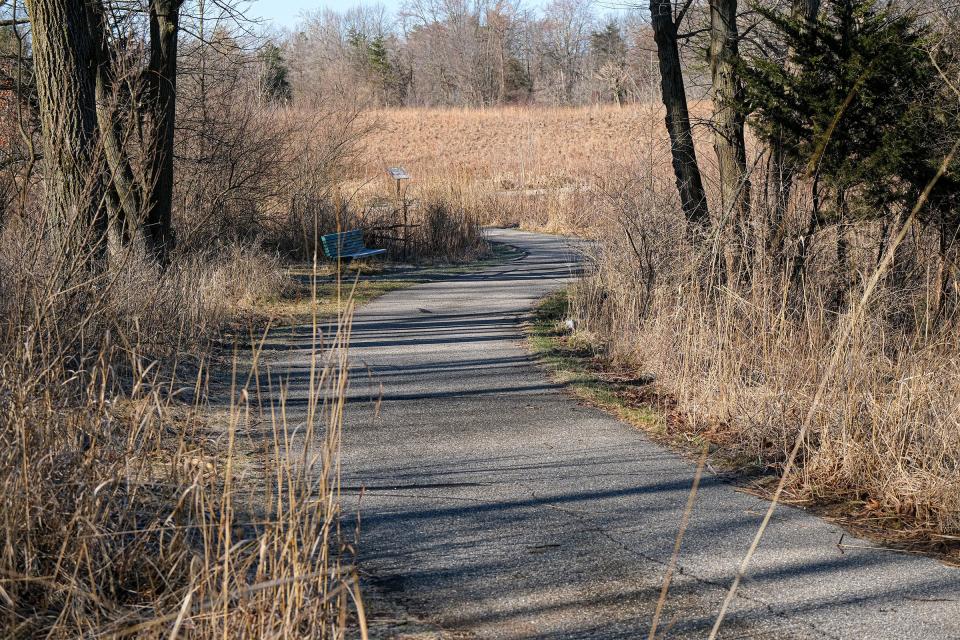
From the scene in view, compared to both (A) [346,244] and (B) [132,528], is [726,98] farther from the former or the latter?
(A) [346,244]

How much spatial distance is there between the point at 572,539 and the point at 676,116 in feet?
26.3

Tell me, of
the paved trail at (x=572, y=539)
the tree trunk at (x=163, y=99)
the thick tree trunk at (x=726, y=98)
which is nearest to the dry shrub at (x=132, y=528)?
the paved trail at (x=572, y=539)

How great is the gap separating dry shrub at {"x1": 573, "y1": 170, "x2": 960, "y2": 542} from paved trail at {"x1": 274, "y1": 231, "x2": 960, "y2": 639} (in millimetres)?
528

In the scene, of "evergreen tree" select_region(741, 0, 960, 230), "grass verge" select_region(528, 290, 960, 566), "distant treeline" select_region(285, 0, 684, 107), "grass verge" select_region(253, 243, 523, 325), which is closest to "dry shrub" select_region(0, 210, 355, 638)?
"grass verge" select_region(528, 290, 960, 566)

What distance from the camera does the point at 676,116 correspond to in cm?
1174

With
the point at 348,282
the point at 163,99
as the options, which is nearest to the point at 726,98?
the point at 163,99

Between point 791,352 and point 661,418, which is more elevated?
point 791,352

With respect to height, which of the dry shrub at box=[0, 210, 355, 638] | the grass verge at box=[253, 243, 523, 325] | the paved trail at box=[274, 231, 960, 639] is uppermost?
the dry shrub at box=[0, 210, 355, 638]

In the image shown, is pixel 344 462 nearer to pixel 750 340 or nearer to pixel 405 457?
pixel 405 457

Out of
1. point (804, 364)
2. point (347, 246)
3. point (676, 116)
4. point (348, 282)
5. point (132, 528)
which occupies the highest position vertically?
point (676, 116)

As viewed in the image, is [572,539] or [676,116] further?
[676,116]

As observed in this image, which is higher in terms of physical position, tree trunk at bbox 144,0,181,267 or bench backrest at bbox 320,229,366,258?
tree trunk at bbox 144,0,181,267

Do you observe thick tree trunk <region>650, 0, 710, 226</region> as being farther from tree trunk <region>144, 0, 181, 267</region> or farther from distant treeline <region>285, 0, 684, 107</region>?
distant treeline <region>285, 0, 684, 107</region>

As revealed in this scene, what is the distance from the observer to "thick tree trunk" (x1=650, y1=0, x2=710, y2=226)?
37.3 feet
